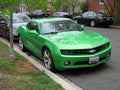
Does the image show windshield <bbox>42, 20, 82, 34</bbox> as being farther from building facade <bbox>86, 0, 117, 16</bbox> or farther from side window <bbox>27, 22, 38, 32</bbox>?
building facade <bbox>86, 0, 117, 16</bbox>

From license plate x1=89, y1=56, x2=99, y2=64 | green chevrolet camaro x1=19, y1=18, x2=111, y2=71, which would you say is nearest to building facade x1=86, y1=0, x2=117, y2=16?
green chevrolet camaro x1=19, y1=18, x2=111, y2=71

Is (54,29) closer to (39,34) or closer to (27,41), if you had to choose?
(39,34)

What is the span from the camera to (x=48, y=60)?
8062mm

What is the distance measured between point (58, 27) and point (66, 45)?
5.44 ft

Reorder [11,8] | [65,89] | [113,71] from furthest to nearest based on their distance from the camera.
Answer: [113,71], [11,8], [65,89]

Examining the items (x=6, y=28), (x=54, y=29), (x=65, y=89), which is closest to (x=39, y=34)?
(x=54, y=29)

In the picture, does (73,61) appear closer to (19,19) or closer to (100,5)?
(19,19)

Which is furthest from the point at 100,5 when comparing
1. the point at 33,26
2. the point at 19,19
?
the point at 33,26

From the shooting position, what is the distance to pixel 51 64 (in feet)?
25.7

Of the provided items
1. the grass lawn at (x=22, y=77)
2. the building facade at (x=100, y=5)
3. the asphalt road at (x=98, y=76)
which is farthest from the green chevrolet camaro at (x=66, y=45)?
the building facade at (x=100, y=5)

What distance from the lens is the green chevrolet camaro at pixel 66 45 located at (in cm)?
739

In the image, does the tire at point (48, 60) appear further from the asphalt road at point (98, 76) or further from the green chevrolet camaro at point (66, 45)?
the asphalt road at point (98, 76)

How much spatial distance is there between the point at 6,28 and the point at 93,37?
713 centimetres

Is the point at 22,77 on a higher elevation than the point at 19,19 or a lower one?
lower
